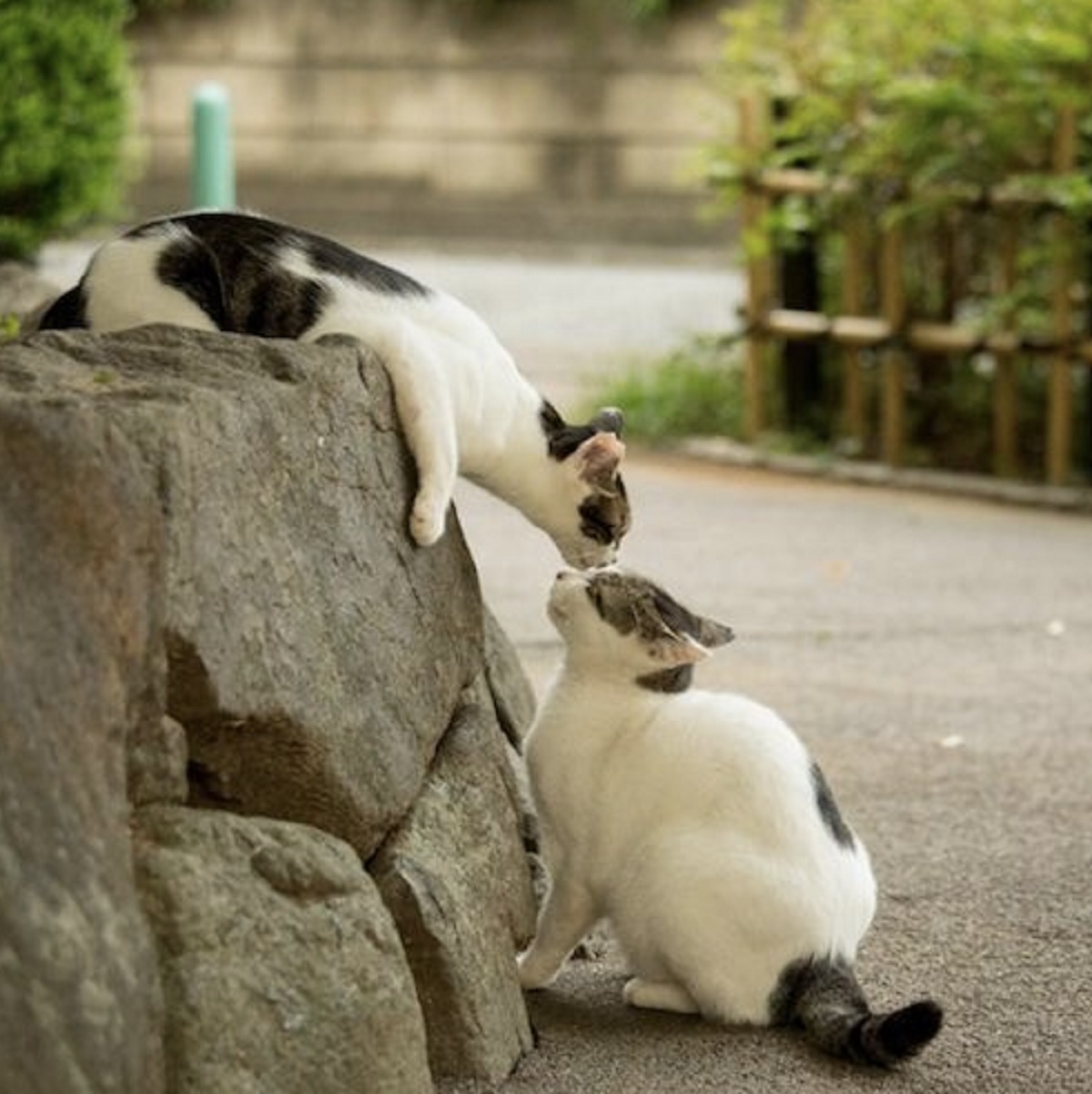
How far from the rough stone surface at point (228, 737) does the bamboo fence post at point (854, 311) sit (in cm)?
691

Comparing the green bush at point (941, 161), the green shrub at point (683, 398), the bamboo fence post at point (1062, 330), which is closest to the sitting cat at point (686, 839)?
the green bush at point (941, 161)

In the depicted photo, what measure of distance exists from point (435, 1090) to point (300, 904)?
0.54 metres

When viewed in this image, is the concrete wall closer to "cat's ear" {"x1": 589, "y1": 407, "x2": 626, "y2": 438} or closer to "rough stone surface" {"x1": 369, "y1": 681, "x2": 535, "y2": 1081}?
"cat's ear" {"x1": 589, "y1": 407, "x2": 626, "y2": 438}

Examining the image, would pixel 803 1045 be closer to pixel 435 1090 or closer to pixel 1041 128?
pixel 435 1090

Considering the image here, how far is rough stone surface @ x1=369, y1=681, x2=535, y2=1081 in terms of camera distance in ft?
14.6

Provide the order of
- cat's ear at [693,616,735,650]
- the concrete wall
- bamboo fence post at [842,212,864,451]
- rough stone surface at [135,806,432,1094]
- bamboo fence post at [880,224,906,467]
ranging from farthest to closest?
the concrete wall < bamboo fence post at [842,212,864,451] < bamboo fence post at [880,224,906,467] < cat's ear at [693,616,735,650] < rough stone surface at [135,806,432,1094]

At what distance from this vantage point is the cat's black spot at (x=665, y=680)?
511 cm

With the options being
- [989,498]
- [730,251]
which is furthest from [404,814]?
[730,251]

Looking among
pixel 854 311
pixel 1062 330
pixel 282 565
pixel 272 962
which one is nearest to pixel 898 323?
pixel 854 311

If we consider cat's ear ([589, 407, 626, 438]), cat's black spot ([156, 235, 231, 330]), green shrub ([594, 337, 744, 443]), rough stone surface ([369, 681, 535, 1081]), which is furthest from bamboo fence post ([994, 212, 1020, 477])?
cat's black spot ([156, 235, 231, 330])

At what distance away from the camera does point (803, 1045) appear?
4.70 m

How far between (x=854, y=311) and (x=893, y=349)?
43 centimetres

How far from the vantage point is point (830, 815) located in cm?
492

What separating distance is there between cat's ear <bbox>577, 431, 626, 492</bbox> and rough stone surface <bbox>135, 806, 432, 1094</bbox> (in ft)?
4.04
